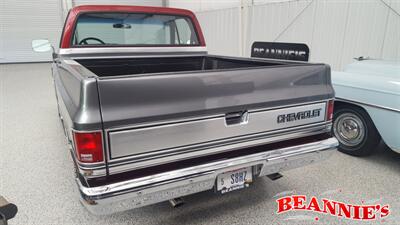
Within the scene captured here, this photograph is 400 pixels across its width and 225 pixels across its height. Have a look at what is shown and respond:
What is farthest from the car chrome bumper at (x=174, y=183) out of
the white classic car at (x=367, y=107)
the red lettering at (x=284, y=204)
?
the white classic car at (x=367, y=107)

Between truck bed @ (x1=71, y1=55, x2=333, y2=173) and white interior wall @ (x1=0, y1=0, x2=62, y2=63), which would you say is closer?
truck bed @ (x1=71, y1=55, x2=333, y2=173)

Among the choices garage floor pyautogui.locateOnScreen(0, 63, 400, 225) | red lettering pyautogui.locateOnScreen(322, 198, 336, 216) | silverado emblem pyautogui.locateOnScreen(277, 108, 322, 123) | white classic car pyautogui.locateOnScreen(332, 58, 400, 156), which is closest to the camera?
silverado emblem pyautogui.locateOnScreen(277, 108, 322, 123)

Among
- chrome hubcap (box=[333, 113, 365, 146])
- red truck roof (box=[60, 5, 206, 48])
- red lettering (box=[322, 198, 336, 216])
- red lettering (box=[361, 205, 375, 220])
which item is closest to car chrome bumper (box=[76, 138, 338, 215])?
red lettering (box=[322, 198, 336, 216])

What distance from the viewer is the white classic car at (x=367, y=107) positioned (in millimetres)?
2670

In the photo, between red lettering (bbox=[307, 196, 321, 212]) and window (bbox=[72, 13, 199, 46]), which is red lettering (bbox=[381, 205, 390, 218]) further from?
window (bbox=[72, 13, 199, 46])

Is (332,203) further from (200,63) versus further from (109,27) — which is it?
(109,27)

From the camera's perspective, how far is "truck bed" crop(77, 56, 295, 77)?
2882mm

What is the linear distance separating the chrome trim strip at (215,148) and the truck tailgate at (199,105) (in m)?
Result: 0.03

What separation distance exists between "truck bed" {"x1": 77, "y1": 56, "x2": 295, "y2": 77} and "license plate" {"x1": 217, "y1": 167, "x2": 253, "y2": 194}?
1.25 meters

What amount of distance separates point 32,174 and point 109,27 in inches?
75.9

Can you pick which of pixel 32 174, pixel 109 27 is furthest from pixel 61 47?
pixel 32 174

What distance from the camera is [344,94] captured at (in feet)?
10.3

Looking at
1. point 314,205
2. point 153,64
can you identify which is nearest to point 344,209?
point 314,205

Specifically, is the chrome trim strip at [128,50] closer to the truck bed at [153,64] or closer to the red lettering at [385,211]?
the truck bed at [153,64]
